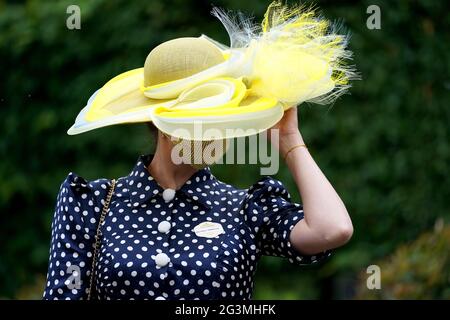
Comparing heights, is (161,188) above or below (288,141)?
below

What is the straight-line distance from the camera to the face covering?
9.18 ft

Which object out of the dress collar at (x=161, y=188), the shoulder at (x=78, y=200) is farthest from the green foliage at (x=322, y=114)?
the shoulder at (x=78, y=200)

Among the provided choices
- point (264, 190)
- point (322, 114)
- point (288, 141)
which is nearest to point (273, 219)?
point (264, 190)

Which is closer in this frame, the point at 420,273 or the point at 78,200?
the point at 78,200

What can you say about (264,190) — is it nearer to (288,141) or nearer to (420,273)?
(288,141)

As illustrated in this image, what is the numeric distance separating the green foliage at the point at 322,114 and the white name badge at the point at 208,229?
9.14 ft

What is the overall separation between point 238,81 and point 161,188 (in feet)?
1.28

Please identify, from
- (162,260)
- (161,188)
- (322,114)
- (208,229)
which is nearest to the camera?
(162,260)

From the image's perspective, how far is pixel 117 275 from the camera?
107 inches

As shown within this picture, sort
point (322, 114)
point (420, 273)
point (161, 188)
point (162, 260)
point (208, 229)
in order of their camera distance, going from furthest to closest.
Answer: point (322, 114)
point (420, 273)
point (161, 188)
point (208, 229)
point (162, 260)

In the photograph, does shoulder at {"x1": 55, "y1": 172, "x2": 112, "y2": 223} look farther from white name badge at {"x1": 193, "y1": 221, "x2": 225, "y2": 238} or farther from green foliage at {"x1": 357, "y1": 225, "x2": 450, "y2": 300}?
green foliage at {"x1": 357, "y1": 225, "x2": 450, "y2": 300}

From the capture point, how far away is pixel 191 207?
9.52 ft

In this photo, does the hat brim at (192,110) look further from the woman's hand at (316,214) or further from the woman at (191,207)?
the woman's hand at (316,214)
